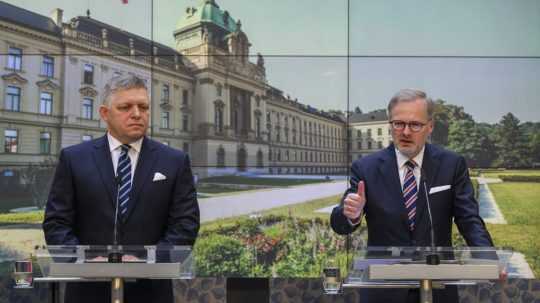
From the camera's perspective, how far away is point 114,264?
4.45 ft

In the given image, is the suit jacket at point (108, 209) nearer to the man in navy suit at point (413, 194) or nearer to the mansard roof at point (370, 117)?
the man in navy suit at point (413, 194)

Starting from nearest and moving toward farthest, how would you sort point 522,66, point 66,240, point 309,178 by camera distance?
1. point 66,240
2. point 522,66
3. point 309,178

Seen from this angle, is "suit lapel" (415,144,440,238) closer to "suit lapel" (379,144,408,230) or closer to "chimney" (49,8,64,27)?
"suit lapel" (379,144,408,230)

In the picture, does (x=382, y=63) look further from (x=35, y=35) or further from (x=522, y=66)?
(x=35, y=35)

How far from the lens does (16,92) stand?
441cm

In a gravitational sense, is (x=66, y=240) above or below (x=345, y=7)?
below

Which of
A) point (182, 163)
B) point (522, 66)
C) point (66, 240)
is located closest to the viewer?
point (66, 240)

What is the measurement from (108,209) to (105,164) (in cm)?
18

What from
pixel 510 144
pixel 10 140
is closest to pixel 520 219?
pixel 510 144

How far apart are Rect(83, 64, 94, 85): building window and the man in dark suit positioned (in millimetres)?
2621

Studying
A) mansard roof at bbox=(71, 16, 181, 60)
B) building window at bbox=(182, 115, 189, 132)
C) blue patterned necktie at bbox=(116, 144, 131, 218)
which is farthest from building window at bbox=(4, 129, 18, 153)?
blue patterned necktie at bbox=(116, 144, 131, 218)

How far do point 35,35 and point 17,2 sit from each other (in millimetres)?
314

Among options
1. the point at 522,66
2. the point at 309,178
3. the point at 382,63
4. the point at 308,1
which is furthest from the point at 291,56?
the point at 522,66

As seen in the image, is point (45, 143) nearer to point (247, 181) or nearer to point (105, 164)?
point (247, 181)
